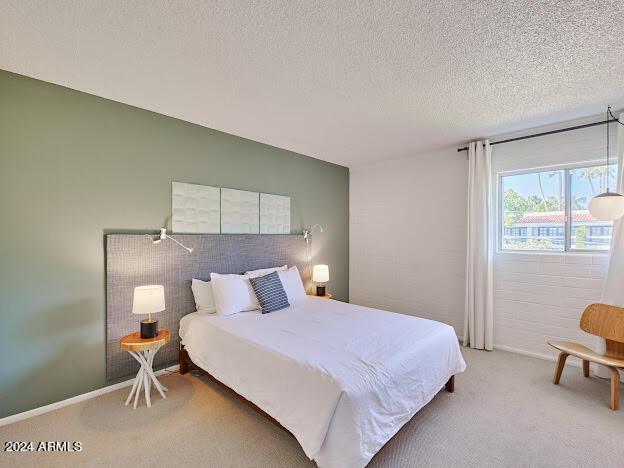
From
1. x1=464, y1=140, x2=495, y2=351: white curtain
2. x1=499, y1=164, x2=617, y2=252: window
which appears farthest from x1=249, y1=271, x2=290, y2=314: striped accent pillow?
x1=499, y1=164, x2=617, y2=252: window

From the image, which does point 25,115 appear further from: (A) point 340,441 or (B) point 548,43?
(B) point 548,43

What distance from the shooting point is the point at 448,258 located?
3.91 m

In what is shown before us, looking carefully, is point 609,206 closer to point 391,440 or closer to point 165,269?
point 391,440

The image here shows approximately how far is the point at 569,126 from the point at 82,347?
5157 millimetres

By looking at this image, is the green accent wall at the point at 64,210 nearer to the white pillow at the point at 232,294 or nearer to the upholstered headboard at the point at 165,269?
the upholstered headboard at the point at 165,269

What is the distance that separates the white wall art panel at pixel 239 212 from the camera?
3.33m

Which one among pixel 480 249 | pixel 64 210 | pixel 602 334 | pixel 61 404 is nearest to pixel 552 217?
pixel 480 249

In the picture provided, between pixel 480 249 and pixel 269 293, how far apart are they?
259 centimetres

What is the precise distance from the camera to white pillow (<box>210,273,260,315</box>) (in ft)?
9.36

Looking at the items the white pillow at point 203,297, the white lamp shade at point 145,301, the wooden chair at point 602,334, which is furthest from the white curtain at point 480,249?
the white lamp shade at point 145,301

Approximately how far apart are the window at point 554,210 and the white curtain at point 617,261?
0.21 metres

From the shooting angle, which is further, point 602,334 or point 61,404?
point 602,334

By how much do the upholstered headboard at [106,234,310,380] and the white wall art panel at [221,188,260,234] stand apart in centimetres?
9

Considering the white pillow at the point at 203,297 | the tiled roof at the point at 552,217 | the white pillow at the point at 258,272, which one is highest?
the tiled roof at the point at 552,217
